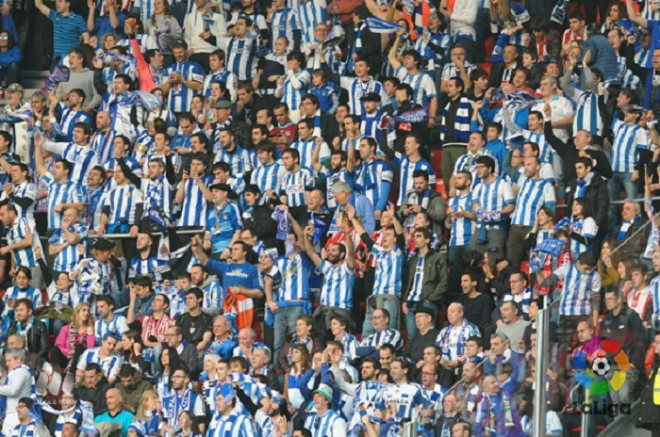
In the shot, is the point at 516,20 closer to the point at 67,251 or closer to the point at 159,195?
the point at 159,195

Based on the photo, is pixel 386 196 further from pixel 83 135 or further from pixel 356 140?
pixel 83 135

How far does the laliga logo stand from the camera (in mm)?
12523

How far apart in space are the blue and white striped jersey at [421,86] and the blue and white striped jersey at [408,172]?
4.32 feet

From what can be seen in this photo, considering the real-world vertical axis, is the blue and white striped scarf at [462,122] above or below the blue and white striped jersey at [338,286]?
above

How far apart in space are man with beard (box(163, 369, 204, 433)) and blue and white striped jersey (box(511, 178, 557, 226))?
3.69 m

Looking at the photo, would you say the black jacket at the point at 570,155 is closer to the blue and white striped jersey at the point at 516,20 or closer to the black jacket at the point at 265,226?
the blue and white striped jersey at the point at 516,20

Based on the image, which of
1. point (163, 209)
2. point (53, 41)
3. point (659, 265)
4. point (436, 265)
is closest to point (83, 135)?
point (163, 209)

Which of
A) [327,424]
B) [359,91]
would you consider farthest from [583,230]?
[359,91]

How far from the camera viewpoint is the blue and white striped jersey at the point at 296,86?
2153 cm


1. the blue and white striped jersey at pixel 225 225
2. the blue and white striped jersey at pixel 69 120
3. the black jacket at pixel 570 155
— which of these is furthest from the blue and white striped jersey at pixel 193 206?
the black jacket at pixel 570 155

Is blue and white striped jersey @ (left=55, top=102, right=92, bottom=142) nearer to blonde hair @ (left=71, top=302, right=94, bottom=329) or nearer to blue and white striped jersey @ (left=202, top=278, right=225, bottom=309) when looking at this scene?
blonde hair @ (left=71, top=302, right=94, bottom=329)

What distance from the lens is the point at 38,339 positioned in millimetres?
19359

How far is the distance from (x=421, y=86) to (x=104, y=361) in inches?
202

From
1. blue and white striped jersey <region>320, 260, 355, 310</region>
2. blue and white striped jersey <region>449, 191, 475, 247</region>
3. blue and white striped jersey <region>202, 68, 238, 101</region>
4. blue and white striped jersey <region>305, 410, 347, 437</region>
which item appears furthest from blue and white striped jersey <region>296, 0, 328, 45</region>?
blue and white striped jersey <region>305, 410, 347, 437</region>
